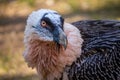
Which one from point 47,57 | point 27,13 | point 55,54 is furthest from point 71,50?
point 27,13

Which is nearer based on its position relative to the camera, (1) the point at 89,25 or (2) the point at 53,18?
(2) the point at 53,18

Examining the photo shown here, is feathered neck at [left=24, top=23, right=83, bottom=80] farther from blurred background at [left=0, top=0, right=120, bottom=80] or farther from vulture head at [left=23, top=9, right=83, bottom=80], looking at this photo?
blurred background at [left=0, top=0, right=120, bottom=80]

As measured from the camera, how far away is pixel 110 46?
5.92 meters

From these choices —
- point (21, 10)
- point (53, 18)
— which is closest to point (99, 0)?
point (21, 10)

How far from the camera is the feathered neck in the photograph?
5.91 meters

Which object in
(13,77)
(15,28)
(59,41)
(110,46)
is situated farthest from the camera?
(15,28)

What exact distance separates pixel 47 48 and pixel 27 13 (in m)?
5.16

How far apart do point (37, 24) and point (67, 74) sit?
27.7 inches

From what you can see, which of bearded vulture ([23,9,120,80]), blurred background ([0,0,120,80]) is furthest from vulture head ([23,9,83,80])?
blurred background ([0,0,120,80])

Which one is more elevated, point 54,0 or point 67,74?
point 54,0

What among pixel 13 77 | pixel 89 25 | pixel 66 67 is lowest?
pixel 13 77

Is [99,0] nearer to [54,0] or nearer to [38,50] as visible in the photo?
[54,0]

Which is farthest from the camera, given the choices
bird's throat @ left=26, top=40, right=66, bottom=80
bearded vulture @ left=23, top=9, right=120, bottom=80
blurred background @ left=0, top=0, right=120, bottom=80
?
blurred background @ left=0, top=0, right=120, bottom=80

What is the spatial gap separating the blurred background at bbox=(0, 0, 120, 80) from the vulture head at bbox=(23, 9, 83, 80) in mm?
3269
